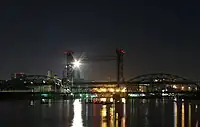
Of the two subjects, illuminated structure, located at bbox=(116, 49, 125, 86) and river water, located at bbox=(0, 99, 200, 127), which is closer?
river water, located at bbox=(0, 99, 200, 127)

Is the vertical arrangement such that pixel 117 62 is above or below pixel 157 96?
above

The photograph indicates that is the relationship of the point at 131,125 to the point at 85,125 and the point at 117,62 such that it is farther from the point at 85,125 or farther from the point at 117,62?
the point at 117,62

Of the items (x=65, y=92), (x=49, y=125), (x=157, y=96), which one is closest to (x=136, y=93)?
(x=157, y=96)

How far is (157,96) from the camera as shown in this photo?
648 feet

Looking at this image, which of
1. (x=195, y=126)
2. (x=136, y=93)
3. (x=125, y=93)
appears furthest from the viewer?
(x=136, y=93)

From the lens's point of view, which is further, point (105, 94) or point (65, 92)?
point (65, 92)

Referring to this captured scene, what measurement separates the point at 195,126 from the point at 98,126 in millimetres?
11656

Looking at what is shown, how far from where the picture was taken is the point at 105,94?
18575 cm

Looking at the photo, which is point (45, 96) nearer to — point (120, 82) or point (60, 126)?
point (120, 82)

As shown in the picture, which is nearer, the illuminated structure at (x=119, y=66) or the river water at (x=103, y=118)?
the river water at (x=103, y=118)

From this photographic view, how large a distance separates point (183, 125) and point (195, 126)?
1983 mm

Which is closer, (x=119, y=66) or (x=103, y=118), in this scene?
(x=103, y=118)

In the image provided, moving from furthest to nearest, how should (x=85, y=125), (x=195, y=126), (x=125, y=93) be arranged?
(x=125, y=93) < (x=85, y=125) < (x=195, y=126)

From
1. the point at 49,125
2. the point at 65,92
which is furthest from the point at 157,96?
the point at 49,125
